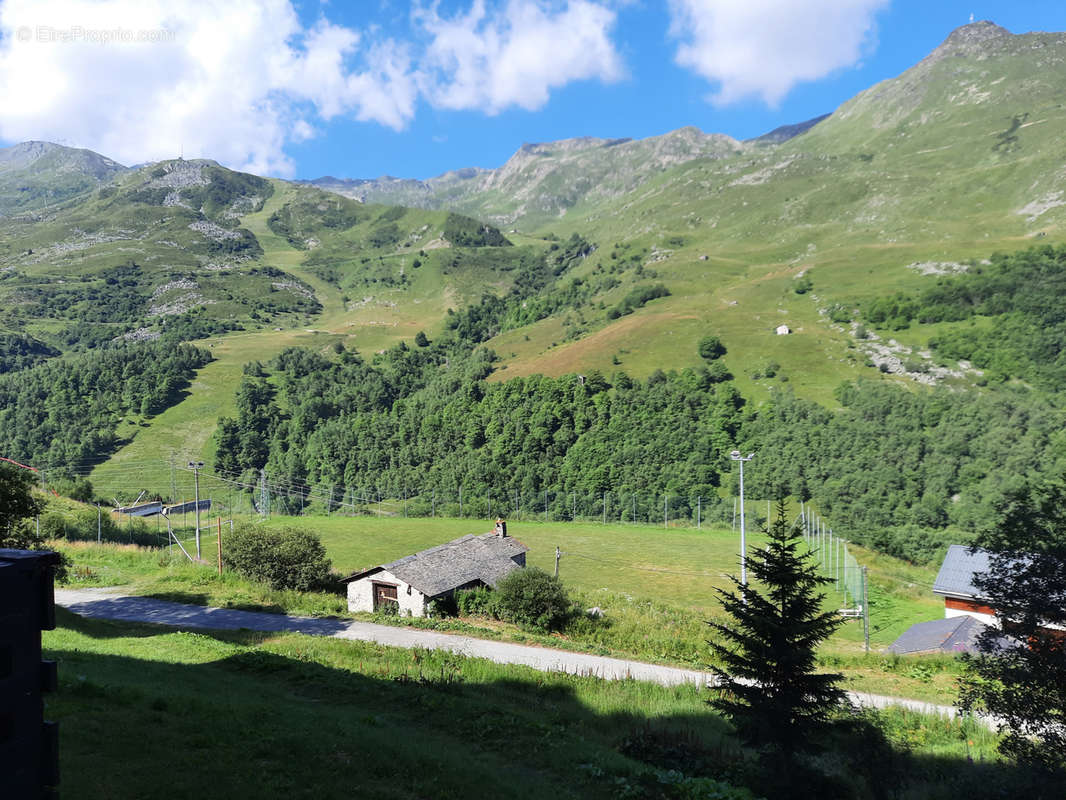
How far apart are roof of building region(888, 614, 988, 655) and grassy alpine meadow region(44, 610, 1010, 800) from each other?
41.4ft

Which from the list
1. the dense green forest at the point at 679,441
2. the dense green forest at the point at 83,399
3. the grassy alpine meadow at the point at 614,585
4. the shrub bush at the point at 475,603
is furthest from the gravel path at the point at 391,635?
the dense green forest at the point at 83,399

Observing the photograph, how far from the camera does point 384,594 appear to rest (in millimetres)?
36531

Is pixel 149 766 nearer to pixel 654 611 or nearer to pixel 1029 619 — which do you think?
pixel 1029 619

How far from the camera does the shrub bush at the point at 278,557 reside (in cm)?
3881

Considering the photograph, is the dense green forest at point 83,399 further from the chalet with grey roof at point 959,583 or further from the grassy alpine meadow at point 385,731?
the chalet with grey roof at point 959,583

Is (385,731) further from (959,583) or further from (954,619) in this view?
(959,583)

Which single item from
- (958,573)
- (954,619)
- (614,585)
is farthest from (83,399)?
(954,619)

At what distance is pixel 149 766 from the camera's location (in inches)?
385

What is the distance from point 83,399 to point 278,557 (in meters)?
130

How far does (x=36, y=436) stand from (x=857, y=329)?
548ft

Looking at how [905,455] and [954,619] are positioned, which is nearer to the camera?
[954,619]

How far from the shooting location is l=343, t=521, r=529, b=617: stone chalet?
35594mm

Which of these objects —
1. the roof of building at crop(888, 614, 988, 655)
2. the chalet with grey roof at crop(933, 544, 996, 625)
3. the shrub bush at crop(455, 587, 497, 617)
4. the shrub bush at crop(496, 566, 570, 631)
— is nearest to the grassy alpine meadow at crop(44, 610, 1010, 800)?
the shrub bush at crop(496, 566, 570, 631)

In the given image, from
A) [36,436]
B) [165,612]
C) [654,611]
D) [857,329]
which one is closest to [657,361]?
[857,329]
